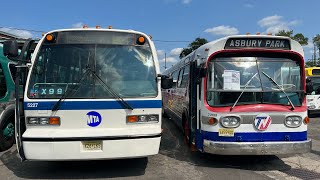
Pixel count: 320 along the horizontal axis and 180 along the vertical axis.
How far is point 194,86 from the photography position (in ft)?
27.0

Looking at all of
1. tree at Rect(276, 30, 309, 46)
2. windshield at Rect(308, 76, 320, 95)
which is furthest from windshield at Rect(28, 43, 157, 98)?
tree at Rect(276, 30, 309, 46)

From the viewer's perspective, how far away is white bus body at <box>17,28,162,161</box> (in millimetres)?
5809

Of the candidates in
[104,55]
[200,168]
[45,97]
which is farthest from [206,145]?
[45,97]

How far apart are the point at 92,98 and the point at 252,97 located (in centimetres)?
308

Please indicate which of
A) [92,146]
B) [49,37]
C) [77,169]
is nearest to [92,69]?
[49,37]

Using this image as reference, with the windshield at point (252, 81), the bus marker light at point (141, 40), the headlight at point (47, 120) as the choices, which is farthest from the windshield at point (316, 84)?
the headlight at point (47, 120)

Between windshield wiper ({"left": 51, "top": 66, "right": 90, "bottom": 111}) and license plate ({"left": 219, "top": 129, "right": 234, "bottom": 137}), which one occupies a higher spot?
windshield wiper ({"left": 51, "top": 66, "right": 90, "bottom": 111})

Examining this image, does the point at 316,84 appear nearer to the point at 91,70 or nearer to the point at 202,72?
the point at 202,72

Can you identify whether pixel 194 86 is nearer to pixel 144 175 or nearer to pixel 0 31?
pixel 144 175

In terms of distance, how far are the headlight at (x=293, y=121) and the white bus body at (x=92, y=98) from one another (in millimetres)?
2525

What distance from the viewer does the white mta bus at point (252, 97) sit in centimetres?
674

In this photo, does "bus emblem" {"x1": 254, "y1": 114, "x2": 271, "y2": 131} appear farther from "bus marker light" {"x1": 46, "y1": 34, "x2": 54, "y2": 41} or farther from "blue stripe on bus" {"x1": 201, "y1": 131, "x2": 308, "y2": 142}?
"bus marker light" {"x1": 46, "y1": 34, "x2": 54, "y2": 41}

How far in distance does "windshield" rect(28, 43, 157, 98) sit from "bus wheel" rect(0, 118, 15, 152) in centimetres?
314

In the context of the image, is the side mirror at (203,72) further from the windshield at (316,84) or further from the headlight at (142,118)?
the windshield at (316,84)
